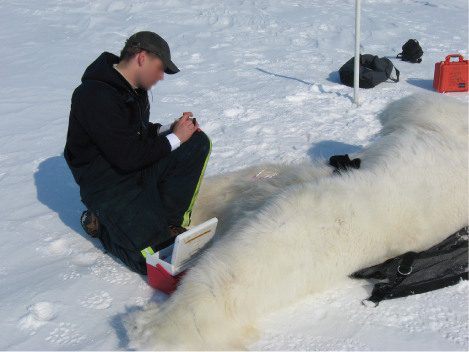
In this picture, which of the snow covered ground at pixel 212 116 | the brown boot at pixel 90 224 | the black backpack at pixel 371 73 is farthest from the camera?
the black backpack at pixel 371 73

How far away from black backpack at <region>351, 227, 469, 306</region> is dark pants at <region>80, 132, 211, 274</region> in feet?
3.65

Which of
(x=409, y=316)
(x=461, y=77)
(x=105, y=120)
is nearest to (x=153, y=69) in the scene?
(x=105, y=120)

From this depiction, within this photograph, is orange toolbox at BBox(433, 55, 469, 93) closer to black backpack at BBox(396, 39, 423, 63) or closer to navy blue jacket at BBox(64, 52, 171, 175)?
black backpack at BBox(396, 39, 423, 63)

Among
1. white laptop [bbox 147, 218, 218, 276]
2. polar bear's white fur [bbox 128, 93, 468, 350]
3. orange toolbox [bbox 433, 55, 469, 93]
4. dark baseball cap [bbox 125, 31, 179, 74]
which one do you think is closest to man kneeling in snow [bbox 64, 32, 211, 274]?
dark baseball cap [bbox 125, 31, 179, 74]

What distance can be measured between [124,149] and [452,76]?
4984 mm

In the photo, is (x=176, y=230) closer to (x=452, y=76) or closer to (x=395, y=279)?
(x=395, y=279)

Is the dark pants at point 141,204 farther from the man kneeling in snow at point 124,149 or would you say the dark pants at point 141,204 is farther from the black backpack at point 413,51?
the black backpack at point 413,51

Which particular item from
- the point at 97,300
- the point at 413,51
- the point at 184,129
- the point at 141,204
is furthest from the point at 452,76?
the point at 97,300

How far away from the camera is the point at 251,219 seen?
1872mm

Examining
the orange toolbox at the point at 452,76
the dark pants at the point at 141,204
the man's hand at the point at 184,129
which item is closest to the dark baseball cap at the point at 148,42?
the man's hand at the point at 184,129

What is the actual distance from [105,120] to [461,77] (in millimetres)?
5106

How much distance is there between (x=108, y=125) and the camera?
1874mm

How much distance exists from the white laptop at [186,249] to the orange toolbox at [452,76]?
15.3 ft

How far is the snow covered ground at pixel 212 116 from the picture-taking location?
1694 millimetres
